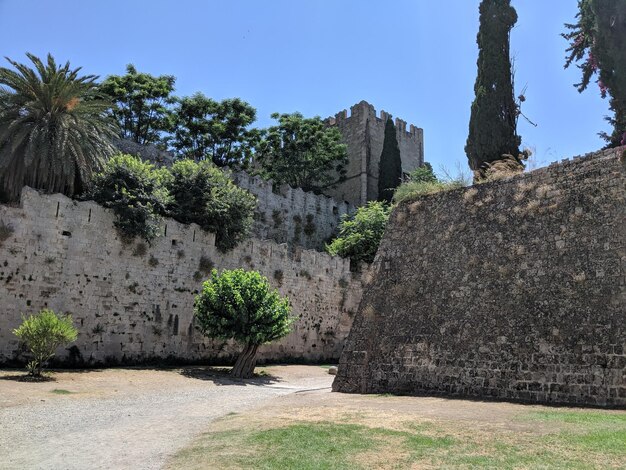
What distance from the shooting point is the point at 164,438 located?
8414 millimetres

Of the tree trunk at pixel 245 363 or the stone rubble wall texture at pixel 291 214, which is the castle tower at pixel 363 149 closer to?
the stone rubble wall texture at pixel 291 214

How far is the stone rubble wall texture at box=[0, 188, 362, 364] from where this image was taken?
17469 mm

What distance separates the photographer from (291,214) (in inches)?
1527

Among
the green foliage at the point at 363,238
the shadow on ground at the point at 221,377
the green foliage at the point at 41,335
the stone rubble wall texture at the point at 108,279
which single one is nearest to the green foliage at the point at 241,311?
the shadow on ground at the point at 221,377

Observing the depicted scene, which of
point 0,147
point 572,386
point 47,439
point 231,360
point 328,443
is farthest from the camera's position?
point 231,360

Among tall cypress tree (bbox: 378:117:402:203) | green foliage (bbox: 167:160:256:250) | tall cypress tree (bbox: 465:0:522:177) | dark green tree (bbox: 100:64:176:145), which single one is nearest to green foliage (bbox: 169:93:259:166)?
dark green tree (bbox: 100:64:176:145)

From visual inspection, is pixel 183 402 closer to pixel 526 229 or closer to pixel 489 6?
pixel 526 229

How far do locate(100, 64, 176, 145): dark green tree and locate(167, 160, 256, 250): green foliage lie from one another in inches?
613

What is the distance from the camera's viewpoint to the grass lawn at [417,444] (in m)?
6.26

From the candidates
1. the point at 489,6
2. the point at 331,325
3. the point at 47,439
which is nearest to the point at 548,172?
the point at 47,439

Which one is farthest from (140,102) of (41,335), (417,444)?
(417,444)

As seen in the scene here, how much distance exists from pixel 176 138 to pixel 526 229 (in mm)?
33596

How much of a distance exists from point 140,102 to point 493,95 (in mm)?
25198

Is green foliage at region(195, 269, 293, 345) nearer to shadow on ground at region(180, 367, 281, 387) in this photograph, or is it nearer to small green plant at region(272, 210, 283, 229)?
shadow on ground at region(180, 367, 281, 387)
